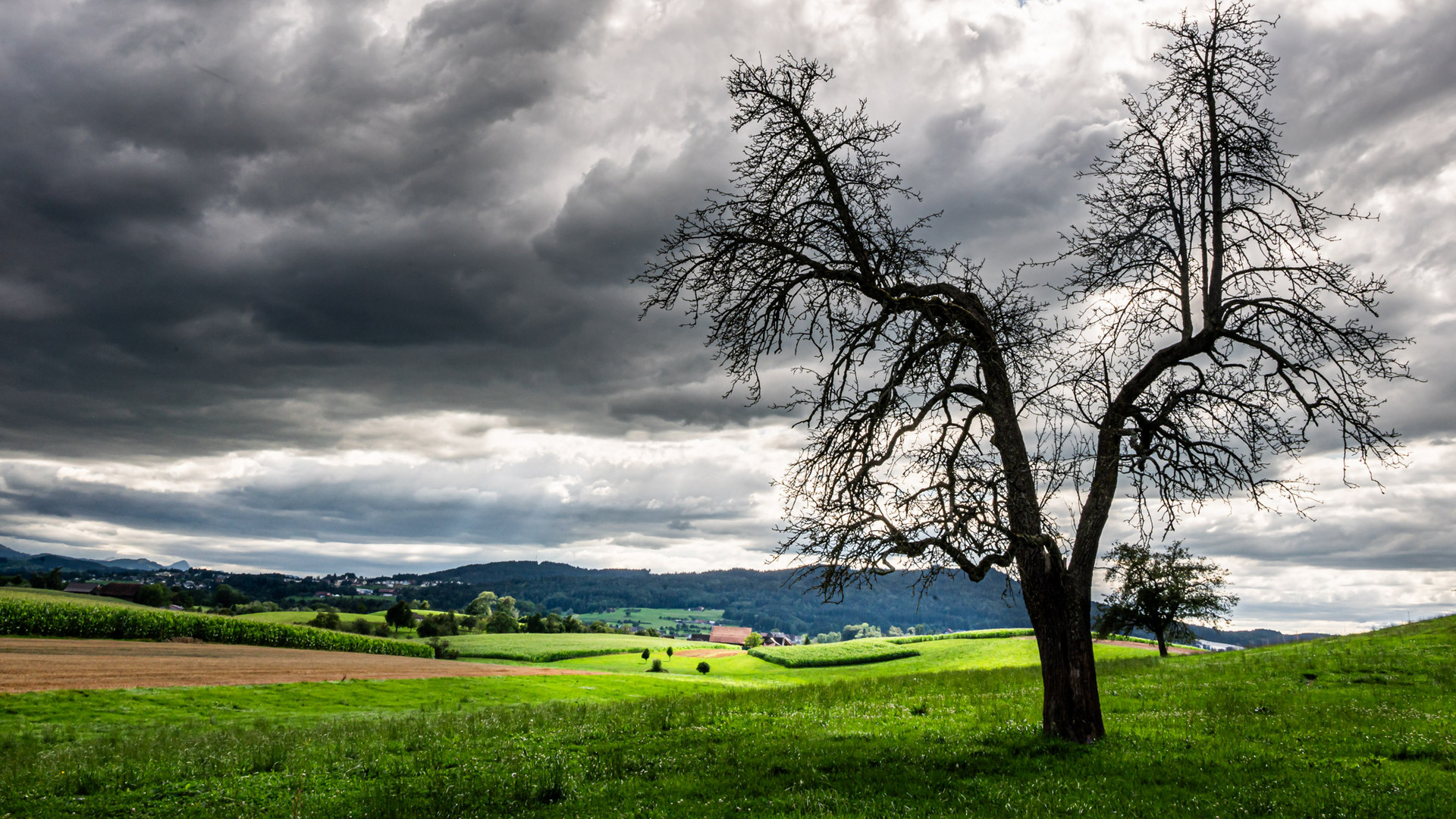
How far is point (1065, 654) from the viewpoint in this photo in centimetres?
1256

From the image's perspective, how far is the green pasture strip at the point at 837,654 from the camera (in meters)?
84.3

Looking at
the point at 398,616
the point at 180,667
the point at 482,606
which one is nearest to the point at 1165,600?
the point at 180,667

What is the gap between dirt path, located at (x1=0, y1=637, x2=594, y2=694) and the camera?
41.8m

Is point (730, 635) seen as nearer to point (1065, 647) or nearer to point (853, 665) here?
point (853, 665)

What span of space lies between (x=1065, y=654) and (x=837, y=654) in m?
79.9

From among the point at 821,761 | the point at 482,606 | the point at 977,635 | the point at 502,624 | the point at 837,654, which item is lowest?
the point at 502,624

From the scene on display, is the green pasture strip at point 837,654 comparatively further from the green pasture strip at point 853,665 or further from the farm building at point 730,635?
the farm building at point 730,635

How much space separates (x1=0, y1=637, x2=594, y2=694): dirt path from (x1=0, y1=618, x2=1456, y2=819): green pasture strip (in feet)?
86.8

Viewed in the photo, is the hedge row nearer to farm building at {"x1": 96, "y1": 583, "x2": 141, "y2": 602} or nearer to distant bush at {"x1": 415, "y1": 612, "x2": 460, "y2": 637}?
distant bush at {"x1": 415, "y1": 612, "x2": 460, "y2": 637}

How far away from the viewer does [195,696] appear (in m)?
37.3

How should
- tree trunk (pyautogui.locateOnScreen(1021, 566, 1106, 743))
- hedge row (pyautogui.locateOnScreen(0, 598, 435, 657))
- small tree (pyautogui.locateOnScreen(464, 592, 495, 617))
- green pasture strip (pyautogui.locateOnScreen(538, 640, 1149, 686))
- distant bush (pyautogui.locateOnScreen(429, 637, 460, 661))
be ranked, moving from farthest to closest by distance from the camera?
small tree (pyautogui.locateOnScreen(464, 592, 495, 617)) < distant bush (pyautogui.locateOnScreen(429, 637, 460, 661)) < green pasture strip (pyautogui.locateOnScreen(538, 640, 1149, 686)) < hedge row (pyautogui.locateOnScreen(0, 598, 435, 657)) < tree trunk (pyautogui.locateOnScreen(1021, 566, 1106, 743))

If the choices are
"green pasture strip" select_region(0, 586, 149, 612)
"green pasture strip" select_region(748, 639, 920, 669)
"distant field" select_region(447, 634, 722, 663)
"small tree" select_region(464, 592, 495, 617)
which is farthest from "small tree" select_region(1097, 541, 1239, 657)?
"small tree" select_region(464, 592, 495, 617)

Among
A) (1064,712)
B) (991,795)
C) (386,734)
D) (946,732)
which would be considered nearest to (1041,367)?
(1064,712)

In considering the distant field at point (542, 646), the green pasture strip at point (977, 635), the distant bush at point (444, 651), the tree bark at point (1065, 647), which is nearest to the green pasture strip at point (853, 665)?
the distant field at point (542, 646)
